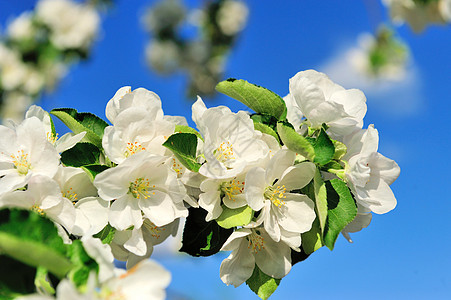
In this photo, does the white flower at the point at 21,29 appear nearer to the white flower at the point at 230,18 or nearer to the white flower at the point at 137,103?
the white flower at the point at 230,18

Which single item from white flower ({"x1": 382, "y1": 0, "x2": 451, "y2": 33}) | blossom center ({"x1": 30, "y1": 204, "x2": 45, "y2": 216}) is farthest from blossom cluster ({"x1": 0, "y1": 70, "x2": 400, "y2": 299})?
white flower ({"x1": 382, "y1": 0, "x2": 451, "y2": 33})

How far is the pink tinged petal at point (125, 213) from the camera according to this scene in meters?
0.84

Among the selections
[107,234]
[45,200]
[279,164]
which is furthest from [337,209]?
[45,200]

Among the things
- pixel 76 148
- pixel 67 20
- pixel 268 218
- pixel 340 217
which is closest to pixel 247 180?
pixel 268 218

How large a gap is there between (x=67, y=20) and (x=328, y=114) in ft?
16.8

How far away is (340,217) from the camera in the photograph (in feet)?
2.89

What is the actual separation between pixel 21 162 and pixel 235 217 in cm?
46

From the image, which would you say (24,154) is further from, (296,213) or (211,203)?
(296,213)

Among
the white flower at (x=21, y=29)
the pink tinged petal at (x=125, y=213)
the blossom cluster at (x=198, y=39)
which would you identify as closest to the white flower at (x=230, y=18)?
the blossom cluster at (x=198, y=39)

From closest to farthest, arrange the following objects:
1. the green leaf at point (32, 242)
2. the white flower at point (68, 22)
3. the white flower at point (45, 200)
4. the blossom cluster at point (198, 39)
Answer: the green leaf at point (32, 242) < the white flower at point (45, 200) < the white flower at point (68, 22) < the blossom cluster at point (198, 39)

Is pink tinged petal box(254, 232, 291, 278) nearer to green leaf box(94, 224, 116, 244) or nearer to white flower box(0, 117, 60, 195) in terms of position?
green leaf box(94, 224, 116, 244)

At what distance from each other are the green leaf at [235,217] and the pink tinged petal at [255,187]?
31 millimetres

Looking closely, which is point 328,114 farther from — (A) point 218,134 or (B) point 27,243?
(B) point 27,243

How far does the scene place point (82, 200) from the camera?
87 cm
